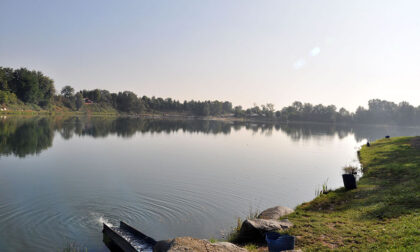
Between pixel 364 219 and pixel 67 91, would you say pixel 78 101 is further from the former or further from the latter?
pixel 364 219

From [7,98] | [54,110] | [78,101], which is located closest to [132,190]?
[7,98]

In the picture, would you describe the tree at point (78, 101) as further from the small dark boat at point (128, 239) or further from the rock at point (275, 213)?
the rock at point (275, 213)

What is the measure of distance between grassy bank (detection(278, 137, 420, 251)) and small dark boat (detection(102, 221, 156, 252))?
5.91 metres

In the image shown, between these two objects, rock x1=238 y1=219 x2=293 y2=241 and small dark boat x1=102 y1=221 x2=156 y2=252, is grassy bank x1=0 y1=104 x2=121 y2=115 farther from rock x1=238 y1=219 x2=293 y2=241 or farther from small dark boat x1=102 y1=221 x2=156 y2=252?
rock x1=238 y1=219 x2=293 y2=241

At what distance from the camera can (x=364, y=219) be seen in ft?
45.8

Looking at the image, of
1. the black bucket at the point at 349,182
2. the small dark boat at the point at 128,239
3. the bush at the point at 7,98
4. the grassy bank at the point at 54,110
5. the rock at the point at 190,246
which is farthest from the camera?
the grassy bank at the point at 54,110

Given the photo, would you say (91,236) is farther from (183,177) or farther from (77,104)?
(77,104)

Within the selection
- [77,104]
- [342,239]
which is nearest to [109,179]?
[342,239]

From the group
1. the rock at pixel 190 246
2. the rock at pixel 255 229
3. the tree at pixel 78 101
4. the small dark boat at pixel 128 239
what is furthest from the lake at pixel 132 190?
the tree at pixel 78 101

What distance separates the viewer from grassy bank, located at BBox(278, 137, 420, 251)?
10703 mm

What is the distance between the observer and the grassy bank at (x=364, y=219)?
35.1 ft

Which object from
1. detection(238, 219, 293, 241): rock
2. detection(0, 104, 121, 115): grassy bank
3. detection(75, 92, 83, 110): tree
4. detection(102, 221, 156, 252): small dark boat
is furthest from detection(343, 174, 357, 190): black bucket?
detection(75, 92, 83, 110): tree

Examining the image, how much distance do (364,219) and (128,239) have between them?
10.6 metres

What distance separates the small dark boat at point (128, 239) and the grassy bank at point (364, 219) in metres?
5.91
